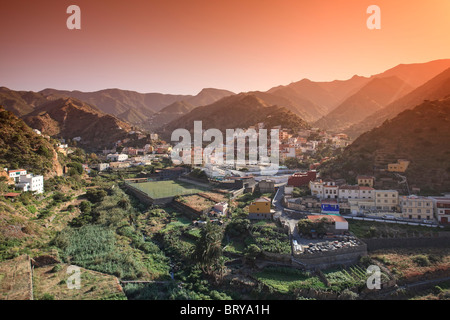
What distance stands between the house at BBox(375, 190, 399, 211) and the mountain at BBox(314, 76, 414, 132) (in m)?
54.2

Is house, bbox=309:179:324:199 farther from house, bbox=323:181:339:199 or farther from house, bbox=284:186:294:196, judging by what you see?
house, bbox=284:186:294:196

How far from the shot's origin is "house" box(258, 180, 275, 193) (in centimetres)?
2355

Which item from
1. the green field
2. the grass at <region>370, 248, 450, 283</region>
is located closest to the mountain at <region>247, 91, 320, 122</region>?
the green field

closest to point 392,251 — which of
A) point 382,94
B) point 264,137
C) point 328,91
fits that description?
point 264,137

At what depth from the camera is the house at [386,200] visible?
1742 cm

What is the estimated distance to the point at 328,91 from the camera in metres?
143

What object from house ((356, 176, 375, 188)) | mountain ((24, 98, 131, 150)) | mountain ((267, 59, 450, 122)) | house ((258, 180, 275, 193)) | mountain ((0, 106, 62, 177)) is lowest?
house ((258, 180, 275, 193))

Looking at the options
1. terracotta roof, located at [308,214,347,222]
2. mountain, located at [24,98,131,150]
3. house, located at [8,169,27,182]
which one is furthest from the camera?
mountain, located at [24,98,131,150]

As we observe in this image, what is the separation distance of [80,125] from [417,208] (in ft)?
191

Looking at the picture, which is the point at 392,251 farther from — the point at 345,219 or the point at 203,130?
the point at 203,130

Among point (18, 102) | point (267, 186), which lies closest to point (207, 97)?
point (18, 102)

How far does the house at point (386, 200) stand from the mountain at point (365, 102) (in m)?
54.2

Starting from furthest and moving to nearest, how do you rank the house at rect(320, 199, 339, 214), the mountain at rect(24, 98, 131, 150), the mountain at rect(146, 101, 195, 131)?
the mountain at rect(146, 101, 195, 131) → the mountain at rect(24, 98, 131, 150) → the house at rect(320, 199, 339, 214)

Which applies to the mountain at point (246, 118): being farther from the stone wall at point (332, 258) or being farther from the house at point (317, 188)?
the stone wall at point (332, 258)
